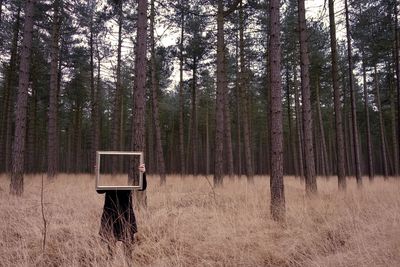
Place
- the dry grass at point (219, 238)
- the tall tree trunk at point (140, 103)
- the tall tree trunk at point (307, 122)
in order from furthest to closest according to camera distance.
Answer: the tall tree trunk at point (307, 122), the tall tree trunk at point (140, 103), the dry grass at point (219, 238)

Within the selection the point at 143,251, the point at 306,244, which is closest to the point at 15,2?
the point at 143,251

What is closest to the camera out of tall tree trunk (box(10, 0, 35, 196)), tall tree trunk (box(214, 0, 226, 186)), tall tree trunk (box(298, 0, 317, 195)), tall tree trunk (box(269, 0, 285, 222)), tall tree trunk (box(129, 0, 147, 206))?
tall tree trunk (box(269, 0, 285, 222))

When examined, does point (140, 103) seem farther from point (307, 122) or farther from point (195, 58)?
point (195, 58)

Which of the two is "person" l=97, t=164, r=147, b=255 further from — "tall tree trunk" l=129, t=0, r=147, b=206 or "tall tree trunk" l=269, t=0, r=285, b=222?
"tall tree trunk" l=269, t=0, r=285, b=222

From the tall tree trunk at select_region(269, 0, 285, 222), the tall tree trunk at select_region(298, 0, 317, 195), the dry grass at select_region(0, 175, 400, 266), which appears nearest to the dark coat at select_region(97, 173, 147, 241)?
the dry grass at select_region(0, 175, 400, 266)

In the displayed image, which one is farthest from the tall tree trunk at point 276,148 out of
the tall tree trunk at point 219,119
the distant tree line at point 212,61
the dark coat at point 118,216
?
the tall tree trunk at point 219,119

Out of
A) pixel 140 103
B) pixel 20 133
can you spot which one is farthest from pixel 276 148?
pixel 20 133

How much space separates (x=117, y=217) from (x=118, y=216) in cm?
4

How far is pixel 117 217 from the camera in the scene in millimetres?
4188

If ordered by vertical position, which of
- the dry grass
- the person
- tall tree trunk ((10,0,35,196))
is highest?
tall tree trunk ((10,0,35,196))

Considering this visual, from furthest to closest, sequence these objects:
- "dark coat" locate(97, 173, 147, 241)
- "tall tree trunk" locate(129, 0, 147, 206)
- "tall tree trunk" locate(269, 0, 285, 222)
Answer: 1. "tall tree trunk" locate(129, 0, 147, 206)
2. "tall tree trunk" locate(269, 0, 285, 222)
3. "dark coat" locate(97, 173, 147, 241)

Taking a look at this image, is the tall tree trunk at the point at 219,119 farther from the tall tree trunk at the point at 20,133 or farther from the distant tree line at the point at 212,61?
the tall tree trunk at the point at 20,133

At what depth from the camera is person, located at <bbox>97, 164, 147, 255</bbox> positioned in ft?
13.7

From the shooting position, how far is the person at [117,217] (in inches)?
164
